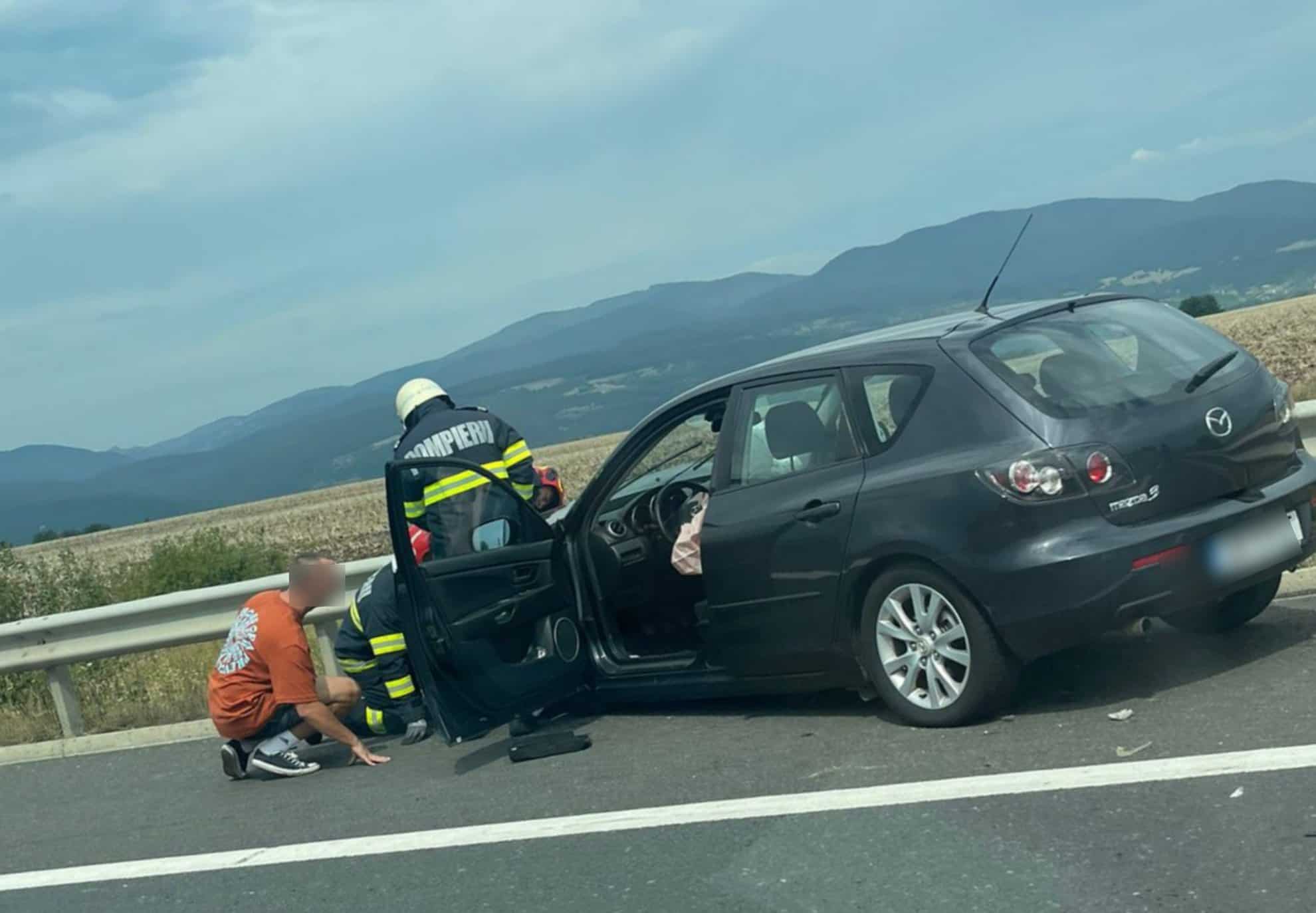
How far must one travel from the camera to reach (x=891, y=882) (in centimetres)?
438

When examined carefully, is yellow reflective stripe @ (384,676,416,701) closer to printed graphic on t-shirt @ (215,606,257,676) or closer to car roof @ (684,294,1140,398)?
printed graphic on t-shirt @ (215,606,257,676)

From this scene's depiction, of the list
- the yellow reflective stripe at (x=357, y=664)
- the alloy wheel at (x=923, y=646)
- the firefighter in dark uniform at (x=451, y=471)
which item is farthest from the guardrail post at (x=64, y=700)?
the alloy wheel at (x=923, y=646)

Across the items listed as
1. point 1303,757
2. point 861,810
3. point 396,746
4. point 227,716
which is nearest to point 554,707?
point 396,746

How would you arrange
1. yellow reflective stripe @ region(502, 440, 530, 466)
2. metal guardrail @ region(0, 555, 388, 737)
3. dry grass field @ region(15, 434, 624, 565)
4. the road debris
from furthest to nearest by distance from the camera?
dry grass field @ region(15, 434, 624, 565)
metal guardrail @ region(0, 555, 388, 737)
yellow reflective stripe @ region(502, 440, 530, 466)
the road debris

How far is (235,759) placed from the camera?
7297 millimetres

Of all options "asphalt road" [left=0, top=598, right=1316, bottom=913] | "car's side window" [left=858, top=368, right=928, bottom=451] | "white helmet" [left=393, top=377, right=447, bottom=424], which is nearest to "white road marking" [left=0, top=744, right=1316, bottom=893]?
"asphalt road" [left=0, top=598, right=1316, bottom=913]

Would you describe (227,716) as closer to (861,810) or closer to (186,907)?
(186,907)

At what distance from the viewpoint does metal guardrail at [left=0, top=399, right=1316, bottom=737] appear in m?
8.74

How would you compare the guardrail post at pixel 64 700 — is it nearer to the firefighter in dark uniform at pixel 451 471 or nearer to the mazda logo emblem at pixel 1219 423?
the firefighter in dark uniform at pixel 451 471

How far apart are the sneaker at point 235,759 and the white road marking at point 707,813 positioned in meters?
1.21

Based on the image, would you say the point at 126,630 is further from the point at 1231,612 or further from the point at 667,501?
the point at 1231,612

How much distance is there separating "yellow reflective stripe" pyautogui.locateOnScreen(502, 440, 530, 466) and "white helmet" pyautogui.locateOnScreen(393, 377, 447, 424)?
44 cm

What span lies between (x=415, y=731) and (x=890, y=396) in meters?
3.12

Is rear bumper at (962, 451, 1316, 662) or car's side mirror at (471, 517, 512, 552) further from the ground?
car's side mirror at (471, 517, 512, 552)
